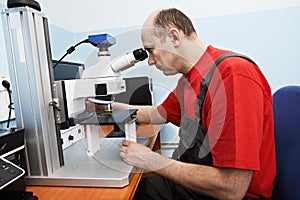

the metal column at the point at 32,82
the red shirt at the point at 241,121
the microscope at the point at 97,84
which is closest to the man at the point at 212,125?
the red shirt at the point at 241,121

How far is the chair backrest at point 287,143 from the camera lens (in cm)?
75

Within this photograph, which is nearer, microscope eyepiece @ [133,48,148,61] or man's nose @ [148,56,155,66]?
microscope eyepiece @ [133,48,148,61]

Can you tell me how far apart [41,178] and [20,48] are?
45 centimetres

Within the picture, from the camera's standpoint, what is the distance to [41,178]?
2.64 feet

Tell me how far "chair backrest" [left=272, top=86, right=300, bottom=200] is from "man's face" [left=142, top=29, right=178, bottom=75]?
42 cm

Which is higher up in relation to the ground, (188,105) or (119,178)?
(188,105)

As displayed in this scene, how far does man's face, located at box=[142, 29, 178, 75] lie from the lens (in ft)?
2.63

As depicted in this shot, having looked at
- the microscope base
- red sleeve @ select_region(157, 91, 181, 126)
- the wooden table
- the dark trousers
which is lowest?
the dark trousers

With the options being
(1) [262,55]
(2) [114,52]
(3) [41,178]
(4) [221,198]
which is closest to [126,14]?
(1) [262,55]

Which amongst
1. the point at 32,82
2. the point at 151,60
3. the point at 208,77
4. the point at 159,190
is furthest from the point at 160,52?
the point at 159,190

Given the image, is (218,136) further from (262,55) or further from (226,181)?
(262,55)

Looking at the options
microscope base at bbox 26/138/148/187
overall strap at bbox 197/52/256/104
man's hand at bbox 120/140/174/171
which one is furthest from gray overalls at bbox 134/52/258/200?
microscope base at bbox 26/138/148/187

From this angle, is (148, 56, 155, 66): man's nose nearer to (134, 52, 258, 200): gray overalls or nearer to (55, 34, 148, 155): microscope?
(55, 34, 148, 155): microscope

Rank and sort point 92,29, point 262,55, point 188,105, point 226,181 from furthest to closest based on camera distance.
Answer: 1. point 92,29
2. point 262,55
3. point 188,105
4. point 226,181
